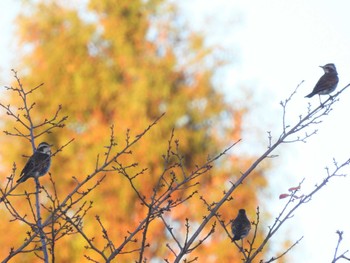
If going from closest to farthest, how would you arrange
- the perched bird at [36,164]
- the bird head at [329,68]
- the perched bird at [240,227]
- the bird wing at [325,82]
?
the perched bird at [36,164]
the perched bird at [240,227]
the bird wing at [325,82]
the bird head at [329,68]

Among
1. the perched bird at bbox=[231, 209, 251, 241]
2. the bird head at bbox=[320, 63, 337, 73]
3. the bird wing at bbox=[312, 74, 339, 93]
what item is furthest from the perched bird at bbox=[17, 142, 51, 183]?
the bird head at bbox=[320, 63, 337, 73]

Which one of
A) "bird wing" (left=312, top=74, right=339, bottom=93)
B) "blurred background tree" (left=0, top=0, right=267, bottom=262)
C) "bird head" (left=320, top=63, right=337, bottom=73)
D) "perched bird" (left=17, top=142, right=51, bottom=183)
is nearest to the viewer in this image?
"perched bird" (left=17, top=142, right=51, bottom=183)

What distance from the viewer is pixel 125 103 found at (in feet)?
38.1

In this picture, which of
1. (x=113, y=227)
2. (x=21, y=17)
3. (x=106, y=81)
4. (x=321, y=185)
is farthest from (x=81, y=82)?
(x=321, y=185)

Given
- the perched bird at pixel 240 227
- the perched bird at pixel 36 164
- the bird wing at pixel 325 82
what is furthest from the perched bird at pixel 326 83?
the perched bird at pixel 36 164

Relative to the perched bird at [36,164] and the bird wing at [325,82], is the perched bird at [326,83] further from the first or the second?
the perched bird at [36,164]

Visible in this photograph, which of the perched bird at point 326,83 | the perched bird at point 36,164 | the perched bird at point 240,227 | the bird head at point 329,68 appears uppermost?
the bird head at point 329,68

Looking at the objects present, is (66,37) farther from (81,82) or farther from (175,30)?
(175,30)

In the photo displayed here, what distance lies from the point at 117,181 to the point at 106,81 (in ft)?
5.69

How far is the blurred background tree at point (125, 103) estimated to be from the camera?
11.0 metres

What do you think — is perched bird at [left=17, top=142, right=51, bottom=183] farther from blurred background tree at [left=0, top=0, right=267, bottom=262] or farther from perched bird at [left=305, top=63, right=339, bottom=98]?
blurred background tree at [left=0, top=0, right=267, bottom=262]

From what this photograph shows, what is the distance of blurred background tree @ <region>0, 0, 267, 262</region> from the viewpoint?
10969mm

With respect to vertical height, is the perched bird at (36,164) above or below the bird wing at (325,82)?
below

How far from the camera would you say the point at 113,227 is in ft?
35.6
